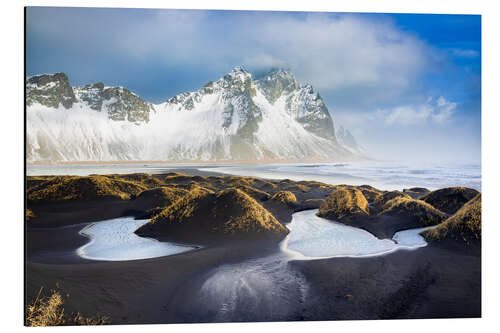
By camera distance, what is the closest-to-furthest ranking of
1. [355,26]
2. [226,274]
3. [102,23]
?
[226,274] → [102,23] → [355,26]

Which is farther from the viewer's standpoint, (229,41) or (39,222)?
(229,41)

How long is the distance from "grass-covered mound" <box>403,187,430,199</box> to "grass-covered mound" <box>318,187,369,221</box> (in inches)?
26.0

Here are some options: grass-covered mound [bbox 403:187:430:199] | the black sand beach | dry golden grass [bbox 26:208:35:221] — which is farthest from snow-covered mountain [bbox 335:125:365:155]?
dry golden grass [bbox 26:208:35:221]

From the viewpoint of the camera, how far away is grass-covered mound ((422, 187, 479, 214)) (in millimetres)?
3867

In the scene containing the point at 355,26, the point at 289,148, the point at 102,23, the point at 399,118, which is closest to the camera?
the point at 102,23

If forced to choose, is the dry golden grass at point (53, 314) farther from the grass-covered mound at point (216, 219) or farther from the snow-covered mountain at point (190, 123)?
the snow-covered mountain at point (190, 123)

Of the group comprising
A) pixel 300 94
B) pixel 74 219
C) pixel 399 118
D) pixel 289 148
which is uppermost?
pixel 300 94

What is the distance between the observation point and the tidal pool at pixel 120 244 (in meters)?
3.32

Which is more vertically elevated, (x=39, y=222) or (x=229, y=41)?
(x=229, y=41)

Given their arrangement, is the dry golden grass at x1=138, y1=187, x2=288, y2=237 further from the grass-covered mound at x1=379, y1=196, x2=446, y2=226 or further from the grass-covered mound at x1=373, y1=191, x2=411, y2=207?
the grass-covered mound at x1=379, y1=196, x2=446, y2=226

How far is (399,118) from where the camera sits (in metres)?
4.27
